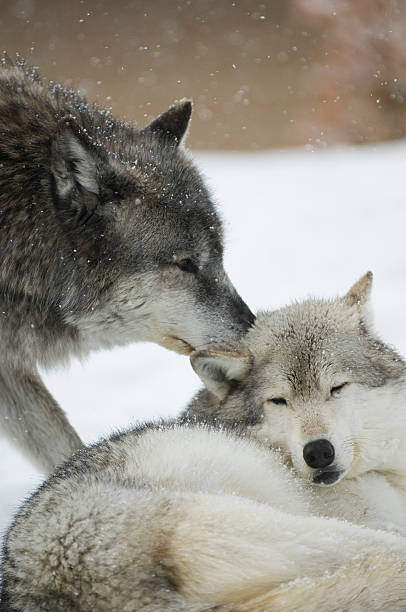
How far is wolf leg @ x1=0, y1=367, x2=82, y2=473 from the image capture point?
464 cm

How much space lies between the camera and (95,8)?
15.8m

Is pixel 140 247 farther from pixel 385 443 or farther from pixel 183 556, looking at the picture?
pixel 183 556

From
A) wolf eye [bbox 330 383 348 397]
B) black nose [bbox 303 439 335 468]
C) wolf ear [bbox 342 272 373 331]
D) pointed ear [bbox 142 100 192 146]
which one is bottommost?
black nose [bbox 303 439 335 468]

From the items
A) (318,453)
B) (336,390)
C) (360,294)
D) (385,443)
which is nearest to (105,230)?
(360,294)

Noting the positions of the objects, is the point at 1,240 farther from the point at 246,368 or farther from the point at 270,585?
the point at 270,585

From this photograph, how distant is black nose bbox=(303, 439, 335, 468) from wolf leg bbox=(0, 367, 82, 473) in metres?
1.97

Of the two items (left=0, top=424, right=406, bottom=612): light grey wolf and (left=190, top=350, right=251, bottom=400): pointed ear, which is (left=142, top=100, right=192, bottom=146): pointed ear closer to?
(left=190, top=350, right=251, bottom=400): pointed ear

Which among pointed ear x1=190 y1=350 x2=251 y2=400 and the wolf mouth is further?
pointed ear x1=190 y1=350 x2=251 y2=400

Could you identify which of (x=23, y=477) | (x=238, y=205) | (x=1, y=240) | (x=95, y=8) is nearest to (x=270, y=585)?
(x=1, y=240)

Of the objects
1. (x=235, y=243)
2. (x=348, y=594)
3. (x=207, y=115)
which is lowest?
(x=348, y=594)

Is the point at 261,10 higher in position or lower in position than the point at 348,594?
higher

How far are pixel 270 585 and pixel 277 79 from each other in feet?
53.9

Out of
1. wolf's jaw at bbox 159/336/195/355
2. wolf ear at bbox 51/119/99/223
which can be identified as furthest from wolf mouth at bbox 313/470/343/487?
wolf ear at bbox 51/119/99/223

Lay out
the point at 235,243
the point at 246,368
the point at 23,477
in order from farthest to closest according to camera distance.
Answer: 1. the point at 235,243
2. the point at 23,477
3. the point at 246,368
